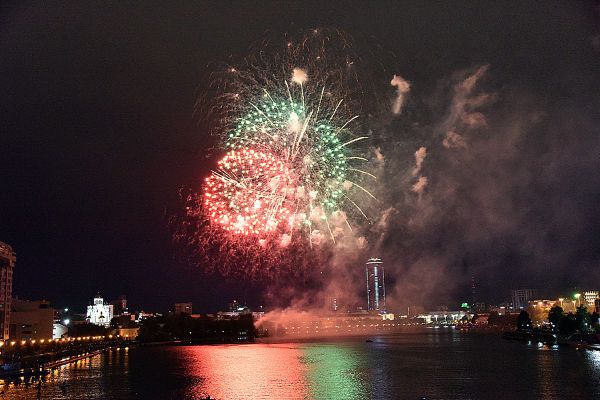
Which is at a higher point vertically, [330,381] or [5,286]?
[5,286]

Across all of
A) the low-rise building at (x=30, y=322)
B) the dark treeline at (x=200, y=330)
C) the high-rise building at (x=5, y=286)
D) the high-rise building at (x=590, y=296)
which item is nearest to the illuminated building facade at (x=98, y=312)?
the dark treeline at (x=200, y=330)

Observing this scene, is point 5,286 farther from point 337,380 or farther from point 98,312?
point 98,312

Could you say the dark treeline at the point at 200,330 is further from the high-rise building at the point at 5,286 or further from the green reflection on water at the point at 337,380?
the green reflection on water at the point at 337,380

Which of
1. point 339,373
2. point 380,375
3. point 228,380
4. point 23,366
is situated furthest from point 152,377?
point 380,375

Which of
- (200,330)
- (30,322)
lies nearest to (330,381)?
(30,322)

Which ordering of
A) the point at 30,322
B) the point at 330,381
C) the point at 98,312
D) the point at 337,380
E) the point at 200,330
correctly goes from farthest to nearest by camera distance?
the point at 98,312 < the point at 200,330 < the point at 30,322 < the point at 337,380 < the point at 330,381

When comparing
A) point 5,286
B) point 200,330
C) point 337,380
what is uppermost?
point 5,286

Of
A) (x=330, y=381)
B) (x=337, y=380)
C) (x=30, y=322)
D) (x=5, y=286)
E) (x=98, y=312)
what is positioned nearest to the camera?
(x=330, y=381)

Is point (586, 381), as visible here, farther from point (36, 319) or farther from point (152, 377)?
point (36, 319)
